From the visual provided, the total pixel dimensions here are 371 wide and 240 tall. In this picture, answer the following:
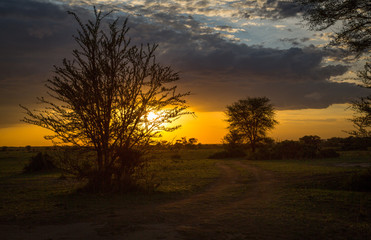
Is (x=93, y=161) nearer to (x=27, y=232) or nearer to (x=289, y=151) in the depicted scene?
(x=27, y=232)

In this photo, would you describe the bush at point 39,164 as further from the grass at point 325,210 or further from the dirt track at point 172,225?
the grass at point 325,210

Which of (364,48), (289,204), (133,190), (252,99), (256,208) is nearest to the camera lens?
(256,208)

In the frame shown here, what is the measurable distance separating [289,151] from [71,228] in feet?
140

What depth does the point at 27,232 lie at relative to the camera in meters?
7.64

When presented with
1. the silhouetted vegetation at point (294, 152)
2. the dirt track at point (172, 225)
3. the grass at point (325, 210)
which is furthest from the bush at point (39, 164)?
the silhouetted vegetation at point (294, 152)

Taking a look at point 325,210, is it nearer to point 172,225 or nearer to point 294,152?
point 172,225

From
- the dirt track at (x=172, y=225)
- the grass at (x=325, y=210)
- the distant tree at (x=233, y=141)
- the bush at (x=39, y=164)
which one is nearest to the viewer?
the dirt track at (x=172, y=225)

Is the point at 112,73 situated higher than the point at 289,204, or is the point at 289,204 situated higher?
the point at 112,73

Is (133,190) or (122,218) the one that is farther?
(133,190)

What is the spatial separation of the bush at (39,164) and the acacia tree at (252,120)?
34.2 m

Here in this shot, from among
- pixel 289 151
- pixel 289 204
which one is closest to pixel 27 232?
pixel 289 204

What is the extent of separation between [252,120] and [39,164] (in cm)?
3691

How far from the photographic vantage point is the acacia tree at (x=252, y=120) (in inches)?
2159

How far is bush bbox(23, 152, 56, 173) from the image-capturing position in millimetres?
28016
